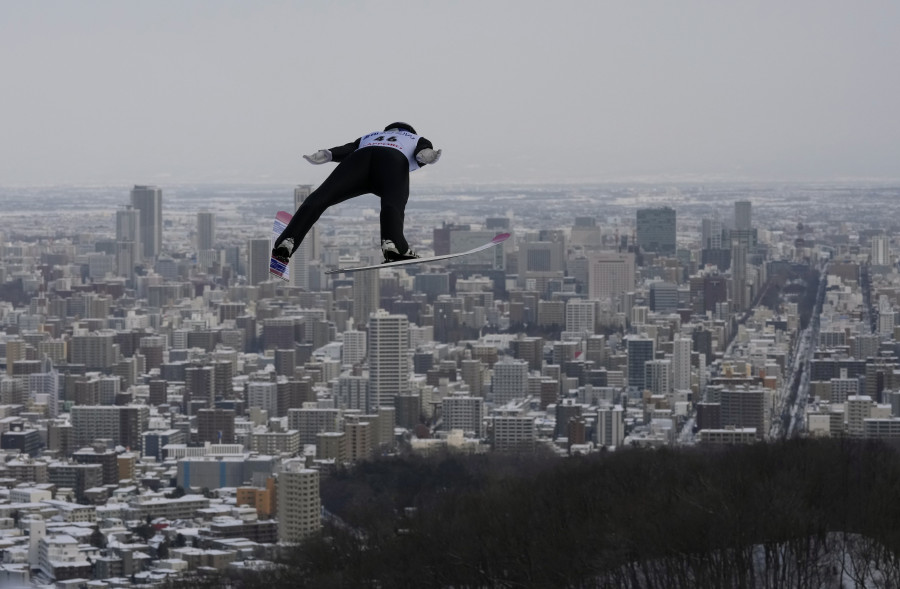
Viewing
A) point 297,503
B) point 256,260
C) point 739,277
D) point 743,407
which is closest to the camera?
point 297,503

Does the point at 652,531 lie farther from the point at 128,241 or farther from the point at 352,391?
the point at 128,241

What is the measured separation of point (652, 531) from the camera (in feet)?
31.6

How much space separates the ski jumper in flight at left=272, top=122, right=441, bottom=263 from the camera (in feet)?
13.0

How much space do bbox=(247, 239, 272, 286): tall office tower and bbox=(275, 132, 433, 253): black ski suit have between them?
42436 millimetres

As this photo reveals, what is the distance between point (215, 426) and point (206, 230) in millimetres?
21671

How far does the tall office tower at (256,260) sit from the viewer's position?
4838 cm

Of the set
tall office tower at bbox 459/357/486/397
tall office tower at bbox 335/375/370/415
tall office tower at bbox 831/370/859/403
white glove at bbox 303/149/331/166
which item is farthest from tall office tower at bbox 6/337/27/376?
white glove at bbox 303/149/331/166

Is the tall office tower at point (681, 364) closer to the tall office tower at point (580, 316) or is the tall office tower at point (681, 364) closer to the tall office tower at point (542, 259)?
the tall office tower at point (580, 316)

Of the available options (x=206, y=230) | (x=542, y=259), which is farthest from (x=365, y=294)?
(x=542, y=259)

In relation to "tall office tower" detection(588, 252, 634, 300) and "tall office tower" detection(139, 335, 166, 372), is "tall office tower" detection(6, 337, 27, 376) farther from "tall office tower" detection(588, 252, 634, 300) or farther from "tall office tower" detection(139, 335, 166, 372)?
"tall office tower" detection(588, 252, 634, 300)

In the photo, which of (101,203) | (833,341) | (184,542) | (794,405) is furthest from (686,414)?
(101,203)

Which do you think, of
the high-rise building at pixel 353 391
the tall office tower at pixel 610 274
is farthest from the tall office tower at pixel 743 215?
the high-rise building at pixel 353 391

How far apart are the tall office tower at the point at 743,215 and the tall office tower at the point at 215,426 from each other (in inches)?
923

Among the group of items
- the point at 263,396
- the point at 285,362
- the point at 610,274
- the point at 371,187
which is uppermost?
the point at 371,187
